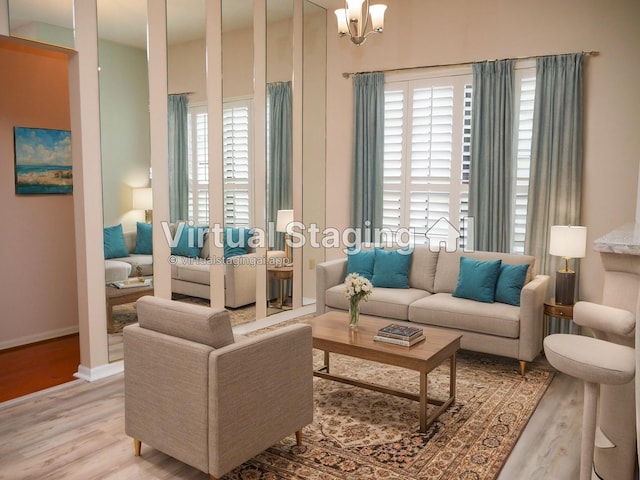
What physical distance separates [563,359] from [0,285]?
477 cm

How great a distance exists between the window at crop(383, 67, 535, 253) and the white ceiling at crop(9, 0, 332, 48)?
1.75 meters

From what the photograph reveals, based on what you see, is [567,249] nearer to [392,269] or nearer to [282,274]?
[392,269]

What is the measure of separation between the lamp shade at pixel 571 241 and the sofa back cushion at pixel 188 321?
3130 mm

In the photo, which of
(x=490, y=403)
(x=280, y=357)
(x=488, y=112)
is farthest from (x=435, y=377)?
(x=488, y=112)

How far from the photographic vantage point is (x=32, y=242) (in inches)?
203

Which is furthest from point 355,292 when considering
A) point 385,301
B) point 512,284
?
point 512,284

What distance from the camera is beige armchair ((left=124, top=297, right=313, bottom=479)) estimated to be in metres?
2.60

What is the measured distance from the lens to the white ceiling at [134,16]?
372 centimetres

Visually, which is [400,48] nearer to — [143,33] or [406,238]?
[406,238]

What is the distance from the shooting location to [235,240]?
5500 millimetres

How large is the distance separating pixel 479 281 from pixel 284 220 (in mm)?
2269

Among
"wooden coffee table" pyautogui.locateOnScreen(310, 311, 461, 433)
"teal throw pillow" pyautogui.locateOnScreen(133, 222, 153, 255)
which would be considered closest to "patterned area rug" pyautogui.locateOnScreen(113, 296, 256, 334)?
"teal throw pillow" pyautogui.locateOnScreen(133, 222, 153, 255)

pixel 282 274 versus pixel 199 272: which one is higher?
pixel 199 272

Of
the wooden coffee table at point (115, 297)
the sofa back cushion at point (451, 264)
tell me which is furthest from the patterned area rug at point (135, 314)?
the sofa back cushion at point (451, 264)
